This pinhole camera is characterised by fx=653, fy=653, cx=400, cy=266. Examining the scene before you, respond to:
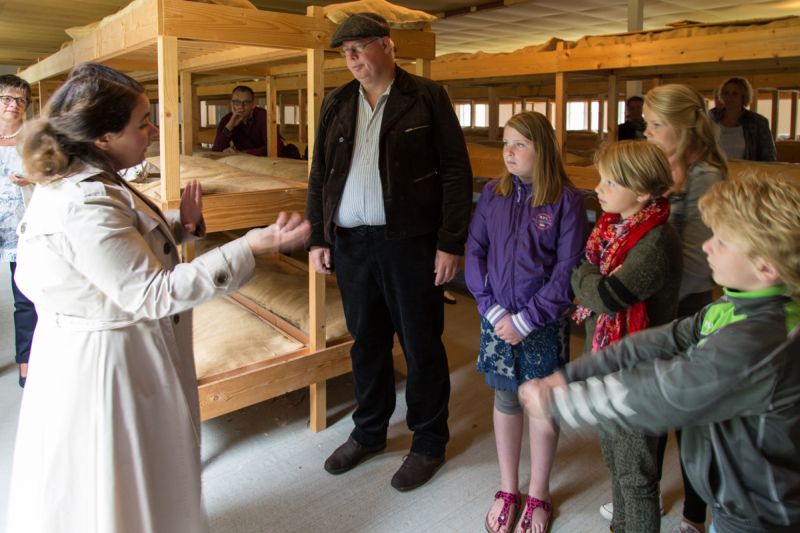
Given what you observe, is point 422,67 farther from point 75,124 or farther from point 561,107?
point 75,124

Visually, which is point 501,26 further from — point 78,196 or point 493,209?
point 78,196

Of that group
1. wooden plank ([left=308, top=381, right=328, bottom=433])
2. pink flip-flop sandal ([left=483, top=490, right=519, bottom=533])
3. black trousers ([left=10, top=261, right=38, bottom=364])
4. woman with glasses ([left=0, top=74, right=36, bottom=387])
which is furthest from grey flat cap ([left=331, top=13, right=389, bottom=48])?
black trousers ([left=10, top=261, right=38, bottom=364])

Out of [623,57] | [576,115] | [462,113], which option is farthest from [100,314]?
[576,115]

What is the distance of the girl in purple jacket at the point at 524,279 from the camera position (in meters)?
2.03

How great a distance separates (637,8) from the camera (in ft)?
19.7

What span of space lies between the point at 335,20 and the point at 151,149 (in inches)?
105

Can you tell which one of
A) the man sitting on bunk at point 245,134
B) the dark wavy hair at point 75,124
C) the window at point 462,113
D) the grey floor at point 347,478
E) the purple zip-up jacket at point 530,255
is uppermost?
the window at point 462,113

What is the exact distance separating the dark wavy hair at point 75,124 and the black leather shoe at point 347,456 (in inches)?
60.9

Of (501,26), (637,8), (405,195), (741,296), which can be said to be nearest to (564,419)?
(741,296)

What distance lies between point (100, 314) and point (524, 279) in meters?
1.22

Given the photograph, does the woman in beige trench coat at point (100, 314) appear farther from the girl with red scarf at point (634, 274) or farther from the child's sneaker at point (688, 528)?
the child's sneaker at point (688, 528)

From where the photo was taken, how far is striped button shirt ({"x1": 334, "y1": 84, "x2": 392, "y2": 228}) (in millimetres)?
2277

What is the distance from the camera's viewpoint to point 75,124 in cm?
136

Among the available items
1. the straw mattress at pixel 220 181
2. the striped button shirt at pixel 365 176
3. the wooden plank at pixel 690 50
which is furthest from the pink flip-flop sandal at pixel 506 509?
the wooden plank at pixel 690 50
